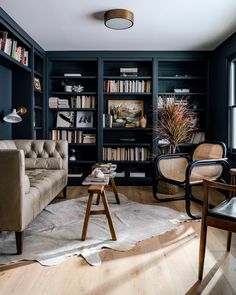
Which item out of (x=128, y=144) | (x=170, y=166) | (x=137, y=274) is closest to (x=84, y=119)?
(x=128, y=144)

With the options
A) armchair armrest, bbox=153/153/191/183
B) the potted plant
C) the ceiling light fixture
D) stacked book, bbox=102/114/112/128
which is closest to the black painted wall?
the potted plant

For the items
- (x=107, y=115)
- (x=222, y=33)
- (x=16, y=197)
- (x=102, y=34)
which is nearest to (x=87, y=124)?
(x=107, y=115)

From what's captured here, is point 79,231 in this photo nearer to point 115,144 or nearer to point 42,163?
point 42,163

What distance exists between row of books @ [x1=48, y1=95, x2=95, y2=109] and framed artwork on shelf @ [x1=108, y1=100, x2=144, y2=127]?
0.36 metres

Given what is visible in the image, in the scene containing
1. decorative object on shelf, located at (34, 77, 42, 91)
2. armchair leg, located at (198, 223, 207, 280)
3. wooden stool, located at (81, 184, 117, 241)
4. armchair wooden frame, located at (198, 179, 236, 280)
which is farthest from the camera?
decorative object on shelf, located at (34, 77, 42, 91)

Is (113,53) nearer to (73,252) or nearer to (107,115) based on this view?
(107,115)

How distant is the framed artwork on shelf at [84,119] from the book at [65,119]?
11 cm

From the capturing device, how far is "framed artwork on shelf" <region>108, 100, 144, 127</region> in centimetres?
484

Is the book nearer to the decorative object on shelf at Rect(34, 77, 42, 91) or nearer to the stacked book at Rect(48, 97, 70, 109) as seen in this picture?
the stacked book at Rect(48, 97, 70, 109)

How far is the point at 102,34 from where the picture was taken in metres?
3.80

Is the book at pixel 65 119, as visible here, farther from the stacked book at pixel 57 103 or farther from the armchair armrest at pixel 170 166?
the armchair armrest at pixel 170 166

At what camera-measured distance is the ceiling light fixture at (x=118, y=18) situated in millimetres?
2996

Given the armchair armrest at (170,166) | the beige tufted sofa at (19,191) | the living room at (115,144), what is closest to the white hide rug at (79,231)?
the living room at (115,144)

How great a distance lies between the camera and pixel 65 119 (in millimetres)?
4816
